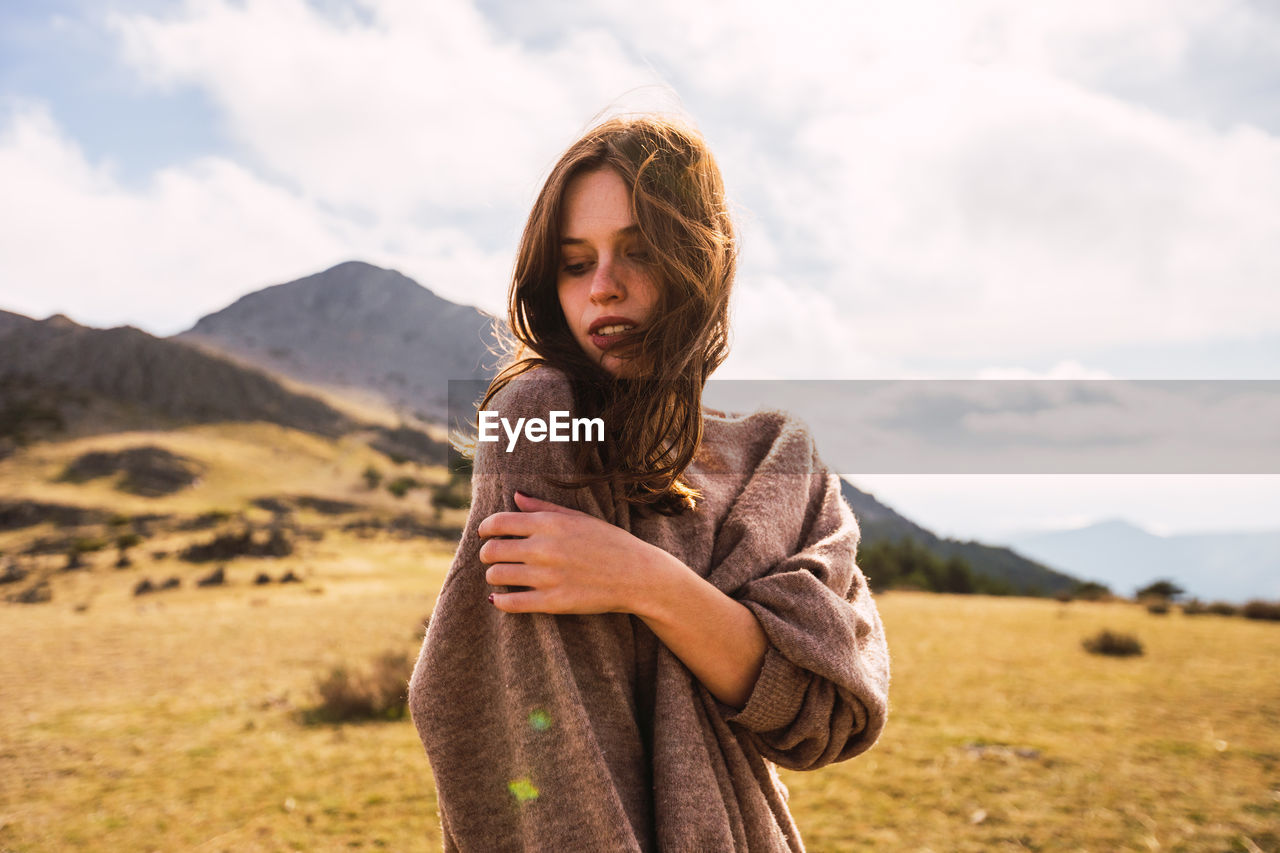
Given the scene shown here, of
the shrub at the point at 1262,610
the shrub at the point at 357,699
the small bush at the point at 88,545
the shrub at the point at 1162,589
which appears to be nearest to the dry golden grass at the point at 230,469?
the small bush at the point at 88,545

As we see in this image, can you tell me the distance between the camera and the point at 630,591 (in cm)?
110

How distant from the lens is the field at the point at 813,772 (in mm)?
4980

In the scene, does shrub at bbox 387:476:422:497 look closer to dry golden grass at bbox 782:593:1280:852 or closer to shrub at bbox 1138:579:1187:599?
shrub at bbox 1138:579:1187:599

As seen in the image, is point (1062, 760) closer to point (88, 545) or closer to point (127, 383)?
point (88, 545)

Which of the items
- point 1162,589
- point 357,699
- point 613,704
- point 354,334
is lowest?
point 357,699

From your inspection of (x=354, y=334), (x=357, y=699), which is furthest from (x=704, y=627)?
(x=354, y=334)

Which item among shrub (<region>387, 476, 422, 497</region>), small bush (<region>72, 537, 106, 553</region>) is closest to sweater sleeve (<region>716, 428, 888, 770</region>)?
small bush (<region>72, 537, 106, 553</region>)

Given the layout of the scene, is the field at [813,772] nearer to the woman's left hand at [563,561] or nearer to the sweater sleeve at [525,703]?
the sweater sleeve at [525,703]

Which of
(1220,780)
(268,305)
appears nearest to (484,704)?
(1220,780)

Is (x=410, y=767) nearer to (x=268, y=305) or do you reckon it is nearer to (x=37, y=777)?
(x=37, y=777)

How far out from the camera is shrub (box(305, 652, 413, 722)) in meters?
7.58

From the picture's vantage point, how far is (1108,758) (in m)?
6.48

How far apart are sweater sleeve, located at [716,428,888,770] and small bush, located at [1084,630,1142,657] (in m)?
13.1

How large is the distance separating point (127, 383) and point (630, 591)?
91343mm
